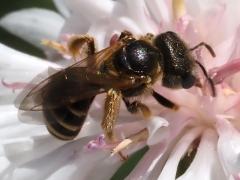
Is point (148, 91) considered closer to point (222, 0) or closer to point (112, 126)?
point (112, 126)

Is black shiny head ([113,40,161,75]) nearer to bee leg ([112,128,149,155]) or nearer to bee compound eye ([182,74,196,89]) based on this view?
bee compound eye ([182,74,196,89])

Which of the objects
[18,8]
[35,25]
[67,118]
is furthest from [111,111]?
[18,8]

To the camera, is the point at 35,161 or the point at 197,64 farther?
the point at 35,161

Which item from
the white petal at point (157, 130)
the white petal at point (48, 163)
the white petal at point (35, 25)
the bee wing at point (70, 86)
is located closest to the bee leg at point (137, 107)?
the white petal at point (157, 130)

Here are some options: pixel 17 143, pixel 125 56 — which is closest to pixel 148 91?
pixel 125 56

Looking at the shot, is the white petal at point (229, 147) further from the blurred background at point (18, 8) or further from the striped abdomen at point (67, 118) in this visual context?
the blurred background at point (18, 8)
